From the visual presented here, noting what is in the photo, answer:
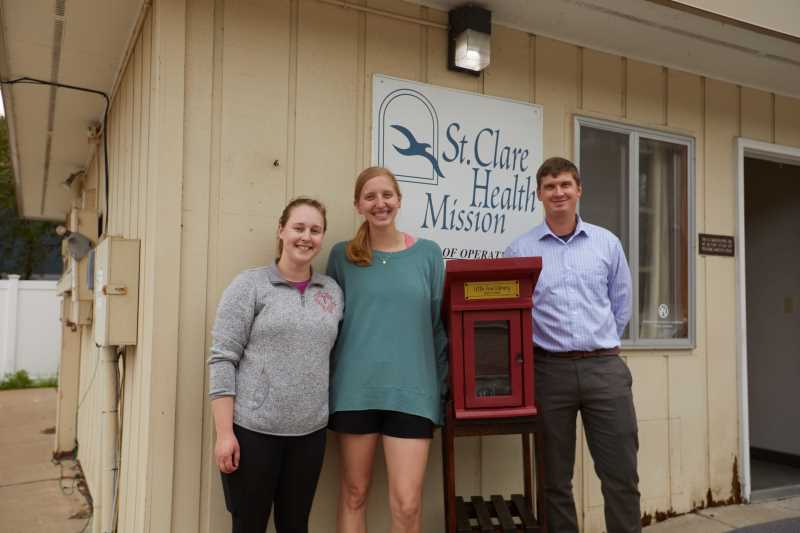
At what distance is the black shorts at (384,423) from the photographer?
233cm

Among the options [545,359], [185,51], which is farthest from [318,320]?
[185,51]

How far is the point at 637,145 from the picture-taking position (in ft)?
11.7

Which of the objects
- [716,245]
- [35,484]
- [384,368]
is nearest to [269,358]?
[384,368]

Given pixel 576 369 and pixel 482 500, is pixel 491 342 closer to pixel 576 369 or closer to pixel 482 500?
pixel 576 369

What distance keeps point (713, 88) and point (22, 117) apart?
4.58 metres

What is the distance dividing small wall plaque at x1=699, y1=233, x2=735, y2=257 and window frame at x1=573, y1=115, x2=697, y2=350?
0.08 m

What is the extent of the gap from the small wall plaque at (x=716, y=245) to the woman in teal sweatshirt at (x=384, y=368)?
209cm

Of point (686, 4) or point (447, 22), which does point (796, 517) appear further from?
point (447, 22)

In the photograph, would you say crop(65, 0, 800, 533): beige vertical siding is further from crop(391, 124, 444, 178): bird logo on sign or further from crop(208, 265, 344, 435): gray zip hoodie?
crop(208, 265, 344, 435): gray zip hoodie

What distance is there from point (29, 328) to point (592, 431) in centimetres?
1219

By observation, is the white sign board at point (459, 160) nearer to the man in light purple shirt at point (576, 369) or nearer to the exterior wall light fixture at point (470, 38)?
the exterior wall light fixture at point (470, 38)

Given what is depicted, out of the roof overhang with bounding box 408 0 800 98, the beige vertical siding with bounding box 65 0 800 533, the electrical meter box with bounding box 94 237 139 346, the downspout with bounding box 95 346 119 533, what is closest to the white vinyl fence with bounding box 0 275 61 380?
the beige vertical siding with bounding box 65 0 800 533

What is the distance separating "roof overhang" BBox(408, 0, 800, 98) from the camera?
3.00 meters

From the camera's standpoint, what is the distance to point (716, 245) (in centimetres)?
379
